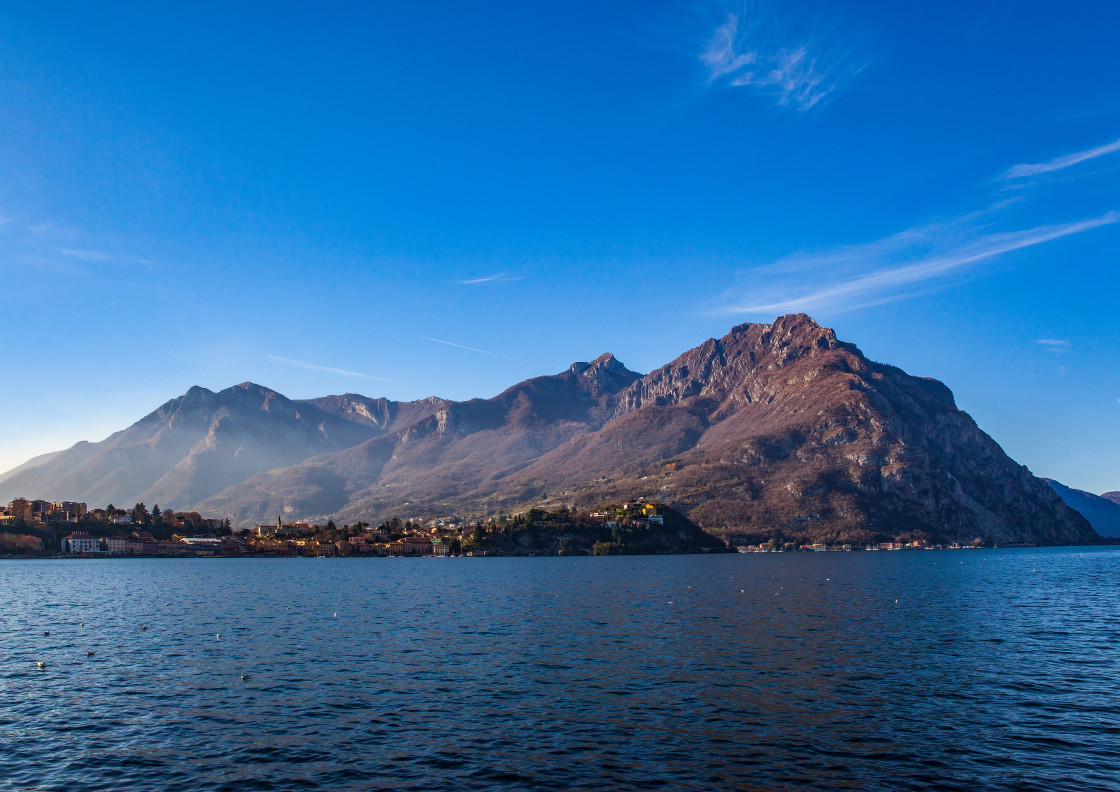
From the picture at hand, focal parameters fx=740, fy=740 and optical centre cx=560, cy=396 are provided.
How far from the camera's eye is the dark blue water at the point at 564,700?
33406mm

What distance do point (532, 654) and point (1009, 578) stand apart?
141 metres

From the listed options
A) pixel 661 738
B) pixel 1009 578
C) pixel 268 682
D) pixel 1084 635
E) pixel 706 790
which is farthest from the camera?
pixel 1009 578

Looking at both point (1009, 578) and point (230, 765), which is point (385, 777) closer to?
point (230, 765)

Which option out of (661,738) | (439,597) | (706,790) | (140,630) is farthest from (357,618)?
(706,790)

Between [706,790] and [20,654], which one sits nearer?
[706,790]

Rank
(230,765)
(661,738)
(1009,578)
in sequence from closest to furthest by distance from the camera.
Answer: (230,765), (661,738), (1009,578)

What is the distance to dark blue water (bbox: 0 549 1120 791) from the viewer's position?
33.4m

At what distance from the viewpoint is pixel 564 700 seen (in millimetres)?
45750

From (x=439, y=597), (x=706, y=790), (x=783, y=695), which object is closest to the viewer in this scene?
(x=706, y=790)

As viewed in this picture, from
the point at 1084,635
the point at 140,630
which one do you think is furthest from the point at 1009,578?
the point at 140,630

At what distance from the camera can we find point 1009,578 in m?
160

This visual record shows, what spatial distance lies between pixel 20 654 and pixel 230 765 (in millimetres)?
42383

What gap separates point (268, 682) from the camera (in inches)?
2003

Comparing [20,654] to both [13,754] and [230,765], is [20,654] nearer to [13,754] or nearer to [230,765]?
[13,754]
